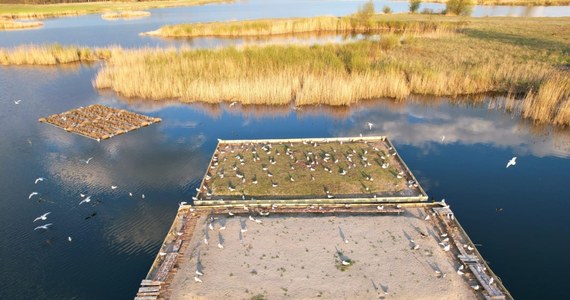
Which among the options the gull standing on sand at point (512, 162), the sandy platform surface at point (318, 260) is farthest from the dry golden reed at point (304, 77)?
the sandy platform surface at point (318, 260)

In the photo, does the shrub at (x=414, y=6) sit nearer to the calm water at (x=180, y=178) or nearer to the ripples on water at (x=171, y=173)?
the ripples on water at (x=171, y=173)

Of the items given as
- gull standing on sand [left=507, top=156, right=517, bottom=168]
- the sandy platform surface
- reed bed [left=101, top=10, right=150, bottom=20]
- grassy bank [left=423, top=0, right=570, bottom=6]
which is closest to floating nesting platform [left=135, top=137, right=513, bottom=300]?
the sandy platform surface

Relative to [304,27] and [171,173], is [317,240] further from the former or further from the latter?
[304,27]

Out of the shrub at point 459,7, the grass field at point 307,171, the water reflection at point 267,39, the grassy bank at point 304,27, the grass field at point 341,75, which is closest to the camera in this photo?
the grass field at point 307,171

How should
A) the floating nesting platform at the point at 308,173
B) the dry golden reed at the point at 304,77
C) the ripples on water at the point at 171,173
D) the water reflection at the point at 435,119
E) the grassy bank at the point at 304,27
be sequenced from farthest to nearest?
1. the grassy bank at the point at 304,27
2. the dry golden reed at the point at 304,77
3. the water reflection at the point at 435,119
4. the floating nesting platform at the point at 308,173
5. the ripples on water at the point at 171,173

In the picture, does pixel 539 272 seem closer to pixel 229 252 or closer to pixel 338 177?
pixel 338 177

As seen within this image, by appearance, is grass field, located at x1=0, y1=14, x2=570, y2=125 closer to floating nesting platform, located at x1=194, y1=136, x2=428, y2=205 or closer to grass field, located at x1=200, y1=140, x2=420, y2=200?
floating nesting platform, located at x1=194, y1=136, x2=428, y2=205

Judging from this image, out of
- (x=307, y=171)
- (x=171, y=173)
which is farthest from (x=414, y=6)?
(x=171, y=173)
